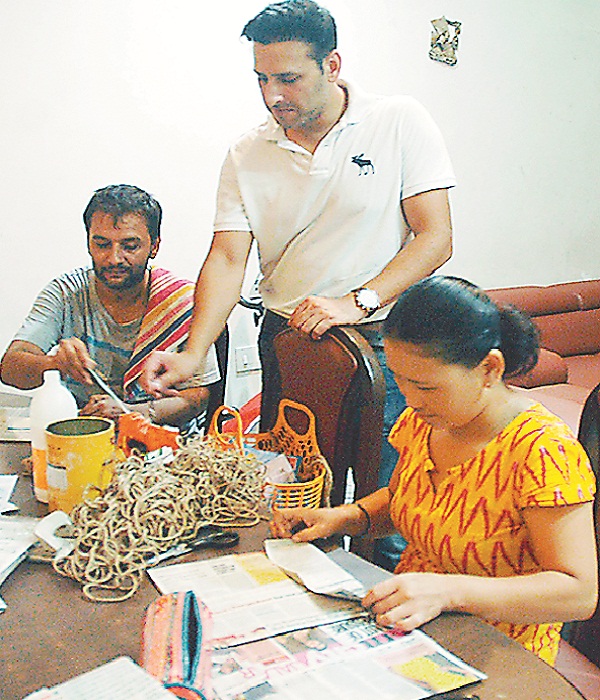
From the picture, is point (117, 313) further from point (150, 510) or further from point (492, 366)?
point (492, 366)

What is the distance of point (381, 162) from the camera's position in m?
1.89

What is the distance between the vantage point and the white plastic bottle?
129 cm

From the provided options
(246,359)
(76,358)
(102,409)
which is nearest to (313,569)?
(102,409)

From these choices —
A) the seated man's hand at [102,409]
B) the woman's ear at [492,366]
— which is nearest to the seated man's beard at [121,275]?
the seated man's hand at [102,409]

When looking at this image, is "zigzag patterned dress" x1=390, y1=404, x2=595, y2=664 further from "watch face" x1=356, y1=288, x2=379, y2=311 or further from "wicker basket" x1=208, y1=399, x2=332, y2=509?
"watch face" x1=356, y1=288, x2=379, y2=311

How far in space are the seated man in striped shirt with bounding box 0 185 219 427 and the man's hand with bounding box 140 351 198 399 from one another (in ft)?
0.40

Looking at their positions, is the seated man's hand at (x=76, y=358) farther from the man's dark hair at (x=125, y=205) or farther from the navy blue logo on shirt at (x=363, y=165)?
the navy blue logo on shirt at (x=363, y=165)

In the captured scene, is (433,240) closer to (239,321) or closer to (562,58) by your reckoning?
(239,321)

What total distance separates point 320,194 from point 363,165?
0.12m

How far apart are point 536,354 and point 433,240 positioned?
0.66 m

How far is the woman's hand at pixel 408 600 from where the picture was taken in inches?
36.8

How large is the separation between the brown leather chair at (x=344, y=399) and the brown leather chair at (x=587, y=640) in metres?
Result: 0.36

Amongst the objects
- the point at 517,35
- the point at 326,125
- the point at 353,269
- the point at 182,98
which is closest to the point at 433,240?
the point at 353,269

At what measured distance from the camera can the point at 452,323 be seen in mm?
1148
